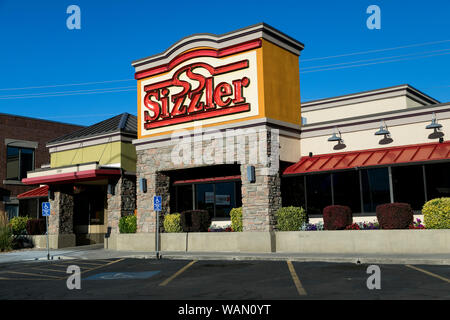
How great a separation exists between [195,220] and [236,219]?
241 cm

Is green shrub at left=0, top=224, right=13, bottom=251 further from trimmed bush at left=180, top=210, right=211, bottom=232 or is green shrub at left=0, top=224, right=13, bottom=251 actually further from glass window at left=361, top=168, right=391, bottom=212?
glass window at left=361, top=168, right=391, bottom=212

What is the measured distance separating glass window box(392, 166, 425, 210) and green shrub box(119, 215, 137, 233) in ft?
44.8

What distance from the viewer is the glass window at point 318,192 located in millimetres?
22484

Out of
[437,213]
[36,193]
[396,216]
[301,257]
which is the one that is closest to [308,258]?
[301,257]

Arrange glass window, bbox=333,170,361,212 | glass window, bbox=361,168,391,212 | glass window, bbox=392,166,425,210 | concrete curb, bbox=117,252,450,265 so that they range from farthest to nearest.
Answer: glass window, bbox=333,170,361,212 → glass window, bbox=361,168,391,212 → glass window, bbox=392,166,425,210 → concrete curb, bbox=117,252,450,265

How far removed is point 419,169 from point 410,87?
36.4 ft

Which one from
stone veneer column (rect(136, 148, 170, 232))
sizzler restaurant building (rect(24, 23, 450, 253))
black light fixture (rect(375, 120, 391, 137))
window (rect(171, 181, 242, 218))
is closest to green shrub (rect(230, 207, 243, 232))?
sizzler restaurant building (rect(24, 23, 450, 253))

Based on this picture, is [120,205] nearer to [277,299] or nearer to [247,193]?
[247,193]

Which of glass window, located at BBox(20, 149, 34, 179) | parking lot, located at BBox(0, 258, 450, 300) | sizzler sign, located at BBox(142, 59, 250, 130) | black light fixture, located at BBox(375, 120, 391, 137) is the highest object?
sizzler sign, located at BBox(142, 59, 250, 130)

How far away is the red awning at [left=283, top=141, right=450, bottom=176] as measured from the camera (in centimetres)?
1973

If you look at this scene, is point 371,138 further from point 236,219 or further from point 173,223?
point 173,223

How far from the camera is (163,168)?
82.0 feet

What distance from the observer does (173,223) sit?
2459 cm
